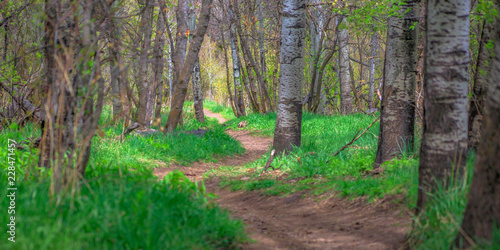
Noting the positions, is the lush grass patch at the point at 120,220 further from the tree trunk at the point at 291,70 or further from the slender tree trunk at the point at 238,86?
the slender tree trunk at the point at 238,86

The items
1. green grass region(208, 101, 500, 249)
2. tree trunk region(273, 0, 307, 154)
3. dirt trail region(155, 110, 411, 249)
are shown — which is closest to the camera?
green grass region(208, 101, 500, 249)

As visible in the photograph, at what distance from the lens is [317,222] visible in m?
4.51

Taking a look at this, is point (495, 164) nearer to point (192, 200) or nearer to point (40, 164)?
point (192, 200)

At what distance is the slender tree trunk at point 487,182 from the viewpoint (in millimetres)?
2598

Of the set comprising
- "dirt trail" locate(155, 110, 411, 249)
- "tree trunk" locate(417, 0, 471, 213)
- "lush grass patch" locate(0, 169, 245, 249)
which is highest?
"tree trunk" locate(417, 0, 471, 213)

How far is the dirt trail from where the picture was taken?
367 cm

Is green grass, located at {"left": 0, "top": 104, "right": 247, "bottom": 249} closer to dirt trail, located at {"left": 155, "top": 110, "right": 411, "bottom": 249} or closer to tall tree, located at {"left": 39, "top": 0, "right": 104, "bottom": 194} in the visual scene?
tall tree, located at {"left": 39, "top": 0, "right": 104, "bottom": 194}

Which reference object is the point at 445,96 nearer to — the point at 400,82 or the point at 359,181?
the point at 359,181

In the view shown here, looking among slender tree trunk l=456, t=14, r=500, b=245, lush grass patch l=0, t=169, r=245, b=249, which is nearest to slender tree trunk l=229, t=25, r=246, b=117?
lush grass patch l=0, t=169, r=245, b=249

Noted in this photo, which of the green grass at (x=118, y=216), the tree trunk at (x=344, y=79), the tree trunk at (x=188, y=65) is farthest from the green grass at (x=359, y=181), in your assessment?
the tree trunk at (x=344, y=79)

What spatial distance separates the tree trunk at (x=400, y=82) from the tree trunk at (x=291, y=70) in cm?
206

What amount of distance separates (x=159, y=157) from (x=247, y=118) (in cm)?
826

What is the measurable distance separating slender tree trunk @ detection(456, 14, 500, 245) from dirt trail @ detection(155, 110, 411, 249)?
860mm

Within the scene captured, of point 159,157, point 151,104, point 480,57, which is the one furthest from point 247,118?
point 480,57
